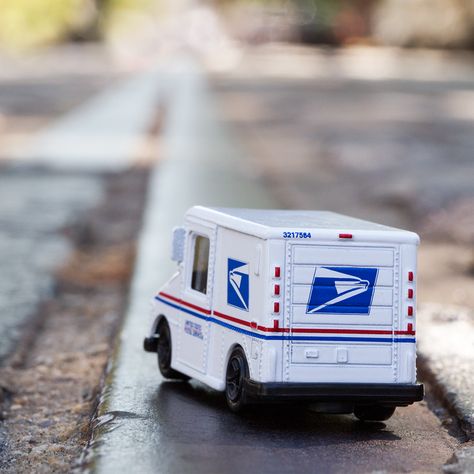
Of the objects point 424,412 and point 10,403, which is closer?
point 424,412

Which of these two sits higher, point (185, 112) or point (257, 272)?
point (185, 112)

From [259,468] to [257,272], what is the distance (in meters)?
1.22

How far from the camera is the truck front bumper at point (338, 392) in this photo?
25.3 ft

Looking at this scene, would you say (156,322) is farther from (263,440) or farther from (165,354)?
(263,440)

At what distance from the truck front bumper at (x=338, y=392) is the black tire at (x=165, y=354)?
142cm

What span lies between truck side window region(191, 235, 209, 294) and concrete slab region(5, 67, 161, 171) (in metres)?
17.2

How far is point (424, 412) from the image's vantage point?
901 cm

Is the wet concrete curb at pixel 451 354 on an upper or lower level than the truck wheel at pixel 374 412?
upper

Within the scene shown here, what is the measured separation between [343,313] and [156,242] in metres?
8.55

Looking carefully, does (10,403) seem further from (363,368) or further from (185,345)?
(363,368)

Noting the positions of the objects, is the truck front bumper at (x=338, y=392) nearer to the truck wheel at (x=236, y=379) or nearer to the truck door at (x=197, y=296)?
the truck wheel at (x=236, y=379)

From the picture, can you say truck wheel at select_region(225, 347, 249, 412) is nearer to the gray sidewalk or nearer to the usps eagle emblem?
the usps eagle emblem

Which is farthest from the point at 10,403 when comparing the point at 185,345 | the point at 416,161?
the point at 416,161

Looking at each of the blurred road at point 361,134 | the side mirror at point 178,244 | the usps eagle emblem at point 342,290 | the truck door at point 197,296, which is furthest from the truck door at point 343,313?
the blurred road at point 361,134
